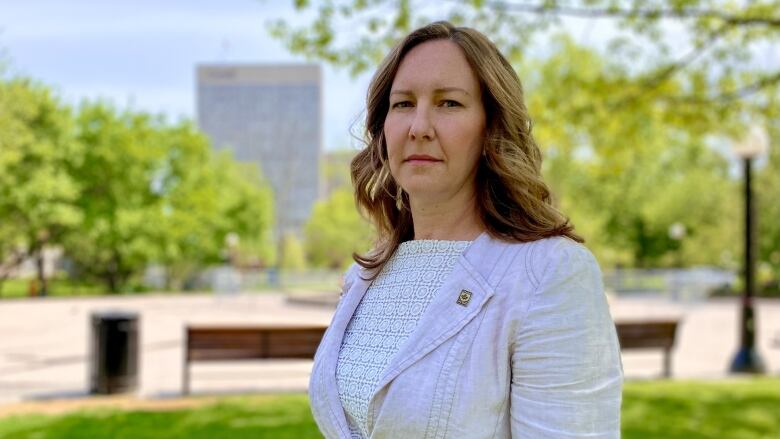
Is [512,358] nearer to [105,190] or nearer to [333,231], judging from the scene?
[105,190]

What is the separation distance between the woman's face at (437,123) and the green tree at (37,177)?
32382 millimetres

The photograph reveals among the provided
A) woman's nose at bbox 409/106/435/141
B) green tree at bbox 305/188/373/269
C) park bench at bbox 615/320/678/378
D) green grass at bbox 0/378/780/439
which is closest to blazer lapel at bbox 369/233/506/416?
woman's nose at bbox 409/106/435/141

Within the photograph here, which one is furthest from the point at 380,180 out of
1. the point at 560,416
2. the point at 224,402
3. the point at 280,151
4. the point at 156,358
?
the point at 280,151

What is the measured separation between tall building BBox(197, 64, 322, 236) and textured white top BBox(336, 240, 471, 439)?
145 m

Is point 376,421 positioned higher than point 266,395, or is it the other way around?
point 376,421

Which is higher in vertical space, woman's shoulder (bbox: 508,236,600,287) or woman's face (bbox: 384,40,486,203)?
woman's face (bbox: 384,40,486,203)

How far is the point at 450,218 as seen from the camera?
1.76 metres

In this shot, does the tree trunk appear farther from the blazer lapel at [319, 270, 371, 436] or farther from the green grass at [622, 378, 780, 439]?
the blazer lapel at [319, 270, 371, 436]

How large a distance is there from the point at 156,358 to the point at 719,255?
33975 mm

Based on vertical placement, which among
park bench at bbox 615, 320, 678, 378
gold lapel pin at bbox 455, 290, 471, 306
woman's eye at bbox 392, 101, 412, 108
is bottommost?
park bench at bbox 615, 320, 678, 378

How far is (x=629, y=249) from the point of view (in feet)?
167

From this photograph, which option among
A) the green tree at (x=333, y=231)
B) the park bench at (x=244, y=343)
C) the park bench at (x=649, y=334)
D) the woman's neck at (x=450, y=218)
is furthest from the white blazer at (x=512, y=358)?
the green tree at (x=333, y=231)

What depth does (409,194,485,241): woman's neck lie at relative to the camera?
1.74m

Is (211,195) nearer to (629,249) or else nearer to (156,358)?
(629,249)
